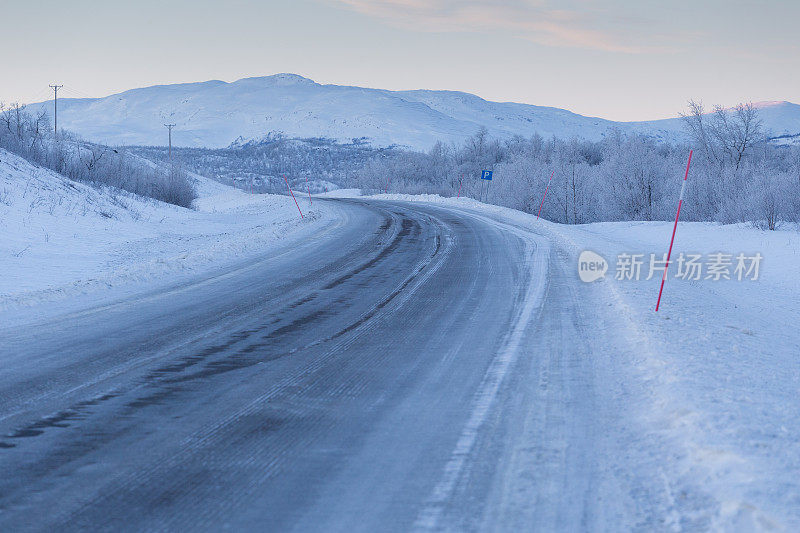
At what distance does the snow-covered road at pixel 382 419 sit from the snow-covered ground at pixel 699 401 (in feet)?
0.07

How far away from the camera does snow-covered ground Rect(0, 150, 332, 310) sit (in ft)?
39.7

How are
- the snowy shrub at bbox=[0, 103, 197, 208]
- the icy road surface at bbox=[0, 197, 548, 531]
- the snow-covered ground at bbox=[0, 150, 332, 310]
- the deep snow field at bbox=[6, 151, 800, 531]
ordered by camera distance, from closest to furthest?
1. the icy road surface at bbox=[0, 197, 548, 531]
2. the deep snow field at bbox=[6, 151, 800, 531]
3. the snow-covered ground at bbox=[0, 150, 332, 310]
4. the snowy shrub at bbox=[0, 103, 197, 208]

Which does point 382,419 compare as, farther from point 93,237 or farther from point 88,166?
point 88,166

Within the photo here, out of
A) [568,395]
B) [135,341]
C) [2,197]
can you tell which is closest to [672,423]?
[568,395]

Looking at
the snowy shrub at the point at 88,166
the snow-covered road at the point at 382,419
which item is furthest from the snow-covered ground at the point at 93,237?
the snow-covered road at the point at 382,419

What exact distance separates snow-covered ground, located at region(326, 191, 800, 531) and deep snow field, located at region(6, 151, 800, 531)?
1 centimetres

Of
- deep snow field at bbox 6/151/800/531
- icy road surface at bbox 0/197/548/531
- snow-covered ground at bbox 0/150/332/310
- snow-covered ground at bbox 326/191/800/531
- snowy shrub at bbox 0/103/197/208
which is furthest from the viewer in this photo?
snowy shrub at bbox 0/103/197/208

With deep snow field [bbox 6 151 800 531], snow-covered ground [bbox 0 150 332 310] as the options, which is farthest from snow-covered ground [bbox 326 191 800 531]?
snow-covered ground [bbox 0 150 332 310]

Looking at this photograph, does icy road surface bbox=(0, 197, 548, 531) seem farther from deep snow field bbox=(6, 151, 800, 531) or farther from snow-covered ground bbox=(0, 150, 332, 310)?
snow-covered ground bbox=(0, 150, 332, 310)

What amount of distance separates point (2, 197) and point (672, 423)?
59.3 ft

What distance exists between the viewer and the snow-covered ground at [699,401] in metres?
3.69

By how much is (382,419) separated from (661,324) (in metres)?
4.18

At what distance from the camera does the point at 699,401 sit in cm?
522

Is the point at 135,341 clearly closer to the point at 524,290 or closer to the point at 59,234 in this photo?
the point at 524,290
